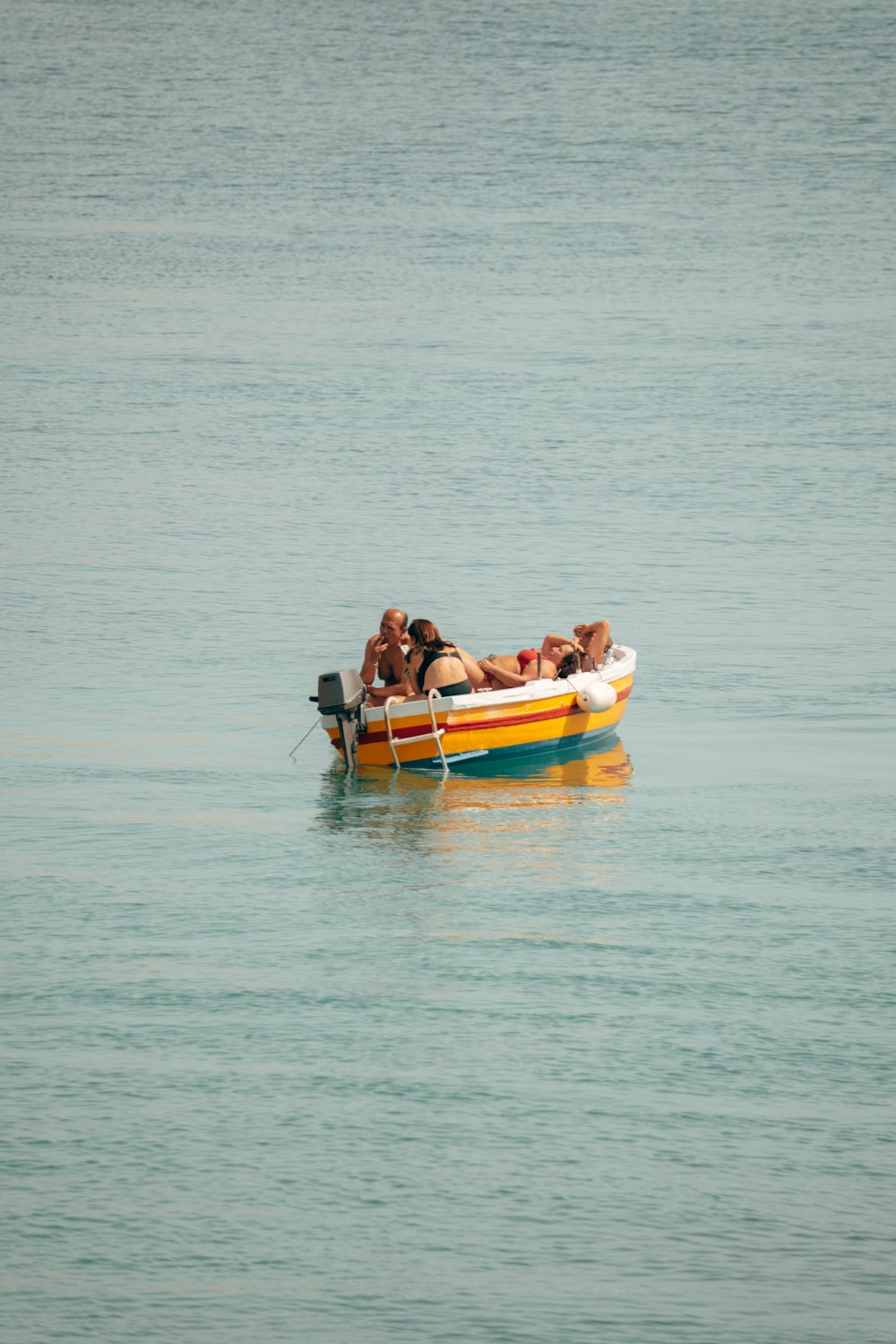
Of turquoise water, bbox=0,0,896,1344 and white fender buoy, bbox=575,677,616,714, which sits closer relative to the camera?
turquoise water, bbox=0,0,896,1344

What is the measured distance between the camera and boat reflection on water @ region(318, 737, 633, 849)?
17422mm

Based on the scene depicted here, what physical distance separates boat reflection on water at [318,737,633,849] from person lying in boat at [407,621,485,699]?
0.96 m

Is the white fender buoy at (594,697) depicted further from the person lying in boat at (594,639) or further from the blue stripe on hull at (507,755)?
the person lying in boat at (594,639)

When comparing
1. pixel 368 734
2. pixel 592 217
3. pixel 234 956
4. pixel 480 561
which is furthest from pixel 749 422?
pixel 234 956

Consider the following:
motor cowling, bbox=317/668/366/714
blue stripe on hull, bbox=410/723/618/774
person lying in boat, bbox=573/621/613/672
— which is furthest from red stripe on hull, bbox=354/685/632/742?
person lying in boat, bbox=573/621/613/672

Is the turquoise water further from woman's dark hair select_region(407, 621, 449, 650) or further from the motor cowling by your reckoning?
woman's dark hair select_region(407, 621, 449, 650)

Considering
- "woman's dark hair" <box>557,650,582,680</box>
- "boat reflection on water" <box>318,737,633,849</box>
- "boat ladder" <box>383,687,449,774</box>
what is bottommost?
"boat reflection on water" <box>318,737,633,849</box>

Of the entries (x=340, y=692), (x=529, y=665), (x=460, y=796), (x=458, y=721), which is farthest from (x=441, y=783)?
(x=529, y=665)

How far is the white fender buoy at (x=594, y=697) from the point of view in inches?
757

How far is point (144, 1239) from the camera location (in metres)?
9.51

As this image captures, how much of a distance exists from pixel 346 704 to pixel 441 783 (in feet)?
4.28

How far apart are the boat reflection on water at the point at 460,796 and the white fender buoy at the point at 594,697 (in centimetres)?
70

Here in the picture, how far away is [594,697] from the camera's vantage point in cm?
1920

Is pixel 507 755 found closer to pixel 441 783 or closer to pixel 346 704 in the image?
pixel 441 783
